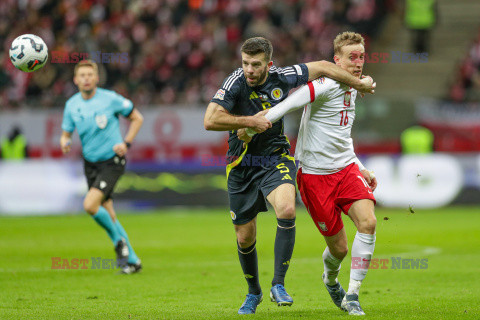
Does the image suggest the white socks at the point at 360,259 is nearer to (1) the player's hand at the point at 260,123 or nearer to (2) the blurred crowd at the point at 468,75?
(1) the player's hand at the point at 260,123

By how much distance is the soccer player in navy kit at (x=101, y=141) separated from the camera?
1024cm

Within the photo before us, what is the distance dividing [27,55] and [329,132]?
387cm

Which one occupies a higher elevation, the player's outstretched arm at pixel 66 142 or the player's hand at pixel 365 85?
the player's hand at pixel 365 85

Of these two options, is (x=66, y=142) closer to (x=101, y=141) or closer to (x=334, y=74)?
(x=101, y=141)

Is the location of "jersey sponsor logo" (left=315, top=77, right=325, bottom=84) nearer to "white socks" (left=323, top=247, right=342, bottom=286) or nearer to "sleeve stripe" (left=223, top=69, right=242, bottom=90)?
"sleeve stripe" (left=223, top=69, right=242, bottom=90)

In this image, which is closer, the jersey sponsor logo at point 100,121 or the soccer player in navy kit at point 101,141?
the soccer player in navy kit at point 101,141

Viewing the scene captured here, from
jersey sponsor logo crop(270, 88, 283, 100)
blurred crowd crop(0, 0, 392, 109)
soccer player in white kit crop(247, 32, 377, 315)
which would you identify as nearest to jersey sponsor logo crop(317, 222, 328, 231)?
soccer player in white kit crop(247, 32, 377, 315)

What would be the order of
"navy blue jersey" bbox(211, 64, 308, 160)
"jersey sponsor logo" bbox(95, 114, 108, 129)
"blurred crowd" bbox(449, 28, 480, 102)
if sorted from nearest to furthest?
"navy blue jersey" bbox(211, 64, 308, 160) → "jersey sponsor logo" bbox(95, 114, 108, 129) → "blurred crowd" bbox(449, 28, 480, 102)

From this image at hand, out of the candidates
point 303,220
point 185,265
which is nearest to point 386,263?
point 185,265

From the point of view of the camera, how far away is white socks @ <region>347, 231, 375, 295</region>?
6547 mm

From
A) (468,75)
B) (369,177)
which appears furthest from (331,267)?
(468,75)

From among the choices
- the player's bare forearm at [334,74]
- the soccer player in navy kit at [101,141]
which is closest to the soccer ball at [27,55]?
the soccer player in navy kit at [101,141]

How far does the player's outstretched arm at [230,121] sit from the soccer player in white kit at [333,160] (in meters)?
0.48

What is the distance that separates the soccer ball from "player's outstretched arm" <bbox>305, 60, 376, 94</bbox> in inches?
140
